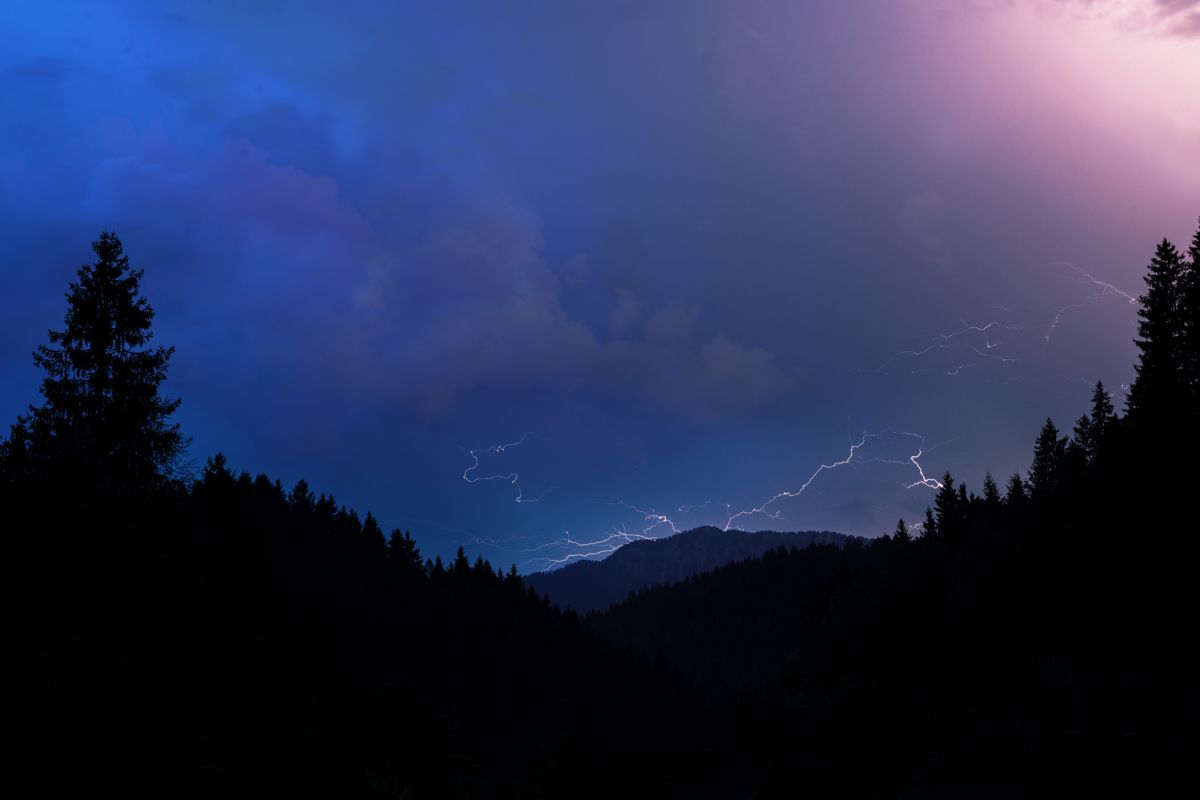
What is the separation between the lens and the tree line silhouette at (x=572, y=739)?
1919cm

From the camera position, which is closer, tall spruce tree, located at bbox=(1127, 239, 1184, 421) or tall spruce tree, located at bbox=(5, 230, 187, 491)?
tall spruce tree, located at bbox=(5, 230, 187, 491)

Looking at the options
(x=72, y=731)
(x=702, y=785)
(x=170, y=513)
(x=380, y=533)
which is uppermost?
(x=380, y=533)

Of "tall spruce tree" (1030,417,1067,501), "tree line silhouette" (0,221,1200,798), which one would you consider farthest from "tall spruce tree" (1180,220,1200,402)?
"tall spruce tree" (1030,417,1067,501)

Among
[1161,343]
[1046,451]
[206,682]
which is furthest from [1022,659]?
[1046,451]

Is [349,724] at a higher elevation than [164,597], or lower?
lower

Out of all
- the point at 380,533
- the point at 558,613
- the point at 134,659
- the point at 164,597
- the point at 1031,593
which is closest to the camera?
the point at 134,659

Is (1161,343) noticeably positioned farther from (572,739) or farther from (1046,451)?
(572,739)

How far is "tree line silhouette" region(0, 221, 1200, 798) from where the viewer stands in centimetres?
1919

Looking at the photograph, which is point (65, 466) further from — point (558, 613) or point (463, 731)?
point (558, 613)

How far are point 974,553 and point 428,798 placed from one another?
39.7 meters

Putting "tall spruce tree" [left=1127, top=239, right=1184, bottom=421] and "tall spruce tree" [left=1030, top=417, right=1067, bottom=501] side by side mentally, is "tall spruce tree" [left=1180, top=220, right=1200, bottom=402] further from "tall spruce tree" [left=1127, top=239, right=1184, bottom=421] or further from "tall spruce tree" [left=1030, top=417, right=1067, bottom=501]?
"tall spruce tree" [left=1030, top=417, right=1067, bottom=501]

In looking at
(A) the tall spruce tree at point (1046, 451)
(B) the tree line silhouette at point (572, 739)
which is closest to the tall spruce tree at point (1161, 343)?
(B) the tree line silhouette at point (572, 739)

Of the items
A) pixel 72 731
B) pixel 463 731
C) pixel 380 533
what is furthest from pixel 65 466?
pixel 380 533

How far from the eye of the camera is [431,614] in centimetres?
12344
